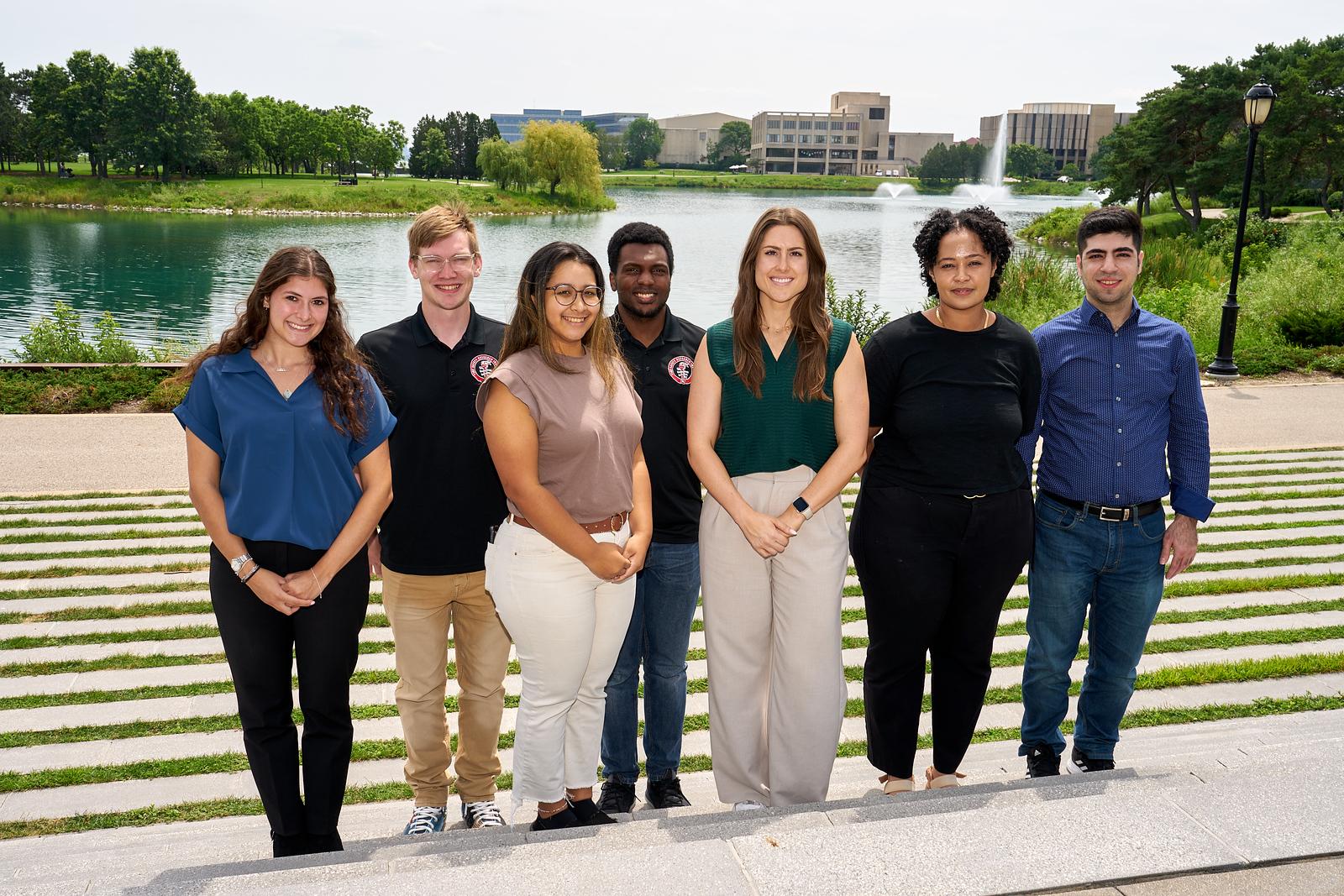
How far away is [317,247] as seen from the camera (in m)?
33.1

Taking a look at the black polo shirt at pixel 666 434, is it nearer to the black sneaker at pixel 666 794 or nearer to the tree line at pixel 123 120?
the black sneaker at pixel 666 794

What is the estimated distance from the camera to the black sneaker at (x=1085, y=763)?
3.56 meters

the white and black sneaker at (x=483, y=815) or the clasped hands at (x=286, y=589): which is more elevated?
the clasped hands at (x=286, y=589)

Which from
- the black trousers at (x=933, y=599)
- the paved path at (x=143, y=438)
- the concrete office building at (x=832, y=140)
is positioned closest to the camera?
the black trousers at (x=933, y=599)

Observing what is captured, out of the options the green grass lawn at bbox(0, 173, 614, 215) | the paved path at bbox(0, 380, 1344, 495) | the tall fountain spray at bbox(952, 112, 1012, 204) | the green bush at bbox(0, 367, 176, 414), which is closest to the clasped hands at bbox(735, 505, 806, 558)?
the paved path at bbox(0, 380, 1344, 495)

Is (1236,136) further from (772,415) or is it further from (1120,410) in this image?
(772,415)

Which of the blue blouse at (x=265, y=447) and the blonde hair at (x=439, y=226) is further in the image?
the blonde hair at (x=439, y=226)

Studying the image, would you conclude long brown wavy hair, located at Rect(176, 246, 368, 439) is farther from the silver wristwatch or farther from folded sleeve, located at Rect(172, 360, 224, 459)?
the silver wristwatch

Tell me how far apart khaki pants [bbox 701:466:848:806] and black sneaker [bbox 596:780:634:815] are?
358 millimetres

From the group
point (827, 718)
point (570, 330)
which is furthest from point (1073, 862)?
point (570, 330)

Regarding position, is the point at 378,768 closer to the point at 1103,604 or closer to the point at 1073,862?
the point at 1073,862

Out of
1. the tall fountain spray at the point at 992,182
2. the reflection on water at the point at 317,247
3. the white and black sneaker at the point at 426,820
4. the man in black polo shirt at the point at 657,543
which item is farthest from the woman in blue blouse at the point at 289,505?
the tall fountain spray at the point at 992,182

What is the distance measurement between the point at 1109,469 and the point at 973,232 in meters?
0.95

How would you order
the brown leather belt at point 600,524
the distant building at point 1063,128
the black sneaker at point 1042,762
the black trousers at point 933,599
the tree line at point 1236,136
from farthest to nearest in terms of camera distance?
1. the distant building at point 1063,128
2. the tree line at point 1236,136
3. the black sneaker at point 1042,762
4. the black trousers at point 933,599
5. the brown leather belt at point 600,524
